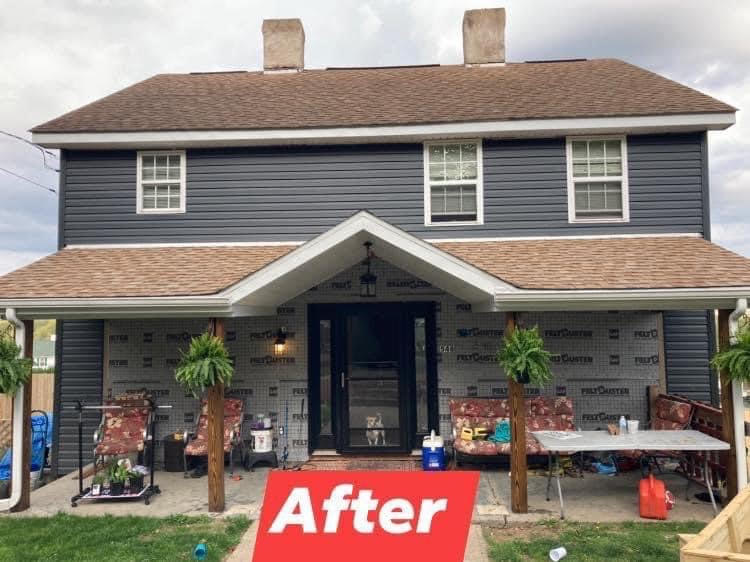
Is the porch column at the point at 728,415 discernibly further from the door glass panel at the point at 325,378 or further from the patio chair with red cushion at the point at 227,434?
the patio chair with red cushion at the point at 227,434

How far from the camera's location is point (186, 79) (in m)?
11.3

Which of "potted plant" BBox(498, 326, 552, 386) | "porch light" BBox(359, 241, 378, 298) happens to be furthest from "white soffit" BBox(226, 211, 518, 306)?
"porch light" BBox(359, 241, 378, 298)

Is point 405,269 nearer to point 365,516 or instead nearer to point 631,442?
point 631,442

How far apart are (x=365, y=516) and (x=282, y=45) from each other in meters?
11.2

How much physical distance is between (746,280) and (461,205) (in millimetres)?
4303

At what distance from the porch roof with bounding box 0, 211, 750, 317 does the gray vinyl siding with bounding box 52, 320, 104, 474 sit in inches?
53.9

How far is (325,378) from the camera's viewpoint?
882 centimetres

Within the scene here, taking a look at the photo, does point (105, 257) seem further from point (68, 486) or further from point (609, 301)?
point (609, 301)

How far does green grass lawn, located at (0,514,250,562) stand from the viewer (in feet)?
17.1

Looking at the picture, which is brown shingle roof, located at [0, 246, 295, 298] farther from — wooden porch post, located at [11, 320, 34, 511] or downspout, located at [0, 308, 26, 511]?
wooden porch post, located at [11, 320, 34, 511]

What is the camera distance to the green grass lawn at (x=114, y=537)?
522 centimetres

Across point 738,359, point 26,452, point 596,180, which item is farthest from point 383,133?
point 26,452

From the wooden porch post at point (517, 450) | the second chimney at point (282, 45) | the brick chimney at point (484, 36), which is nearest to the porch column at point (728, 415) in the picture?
the wooden porch post at point (517, 450)

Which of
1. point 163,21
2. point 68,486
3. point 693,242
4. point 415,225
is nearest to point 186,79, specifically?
point 415,225
